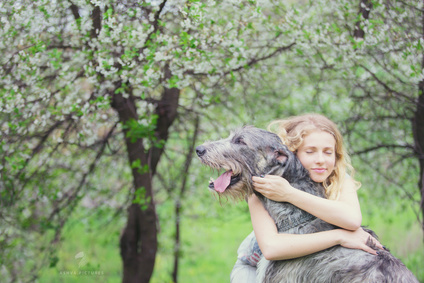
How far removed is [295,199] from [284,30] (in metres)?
2.18

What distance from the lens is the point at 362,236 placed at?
2799 millimetres

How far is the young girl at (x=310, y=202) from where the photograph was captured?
273 cm

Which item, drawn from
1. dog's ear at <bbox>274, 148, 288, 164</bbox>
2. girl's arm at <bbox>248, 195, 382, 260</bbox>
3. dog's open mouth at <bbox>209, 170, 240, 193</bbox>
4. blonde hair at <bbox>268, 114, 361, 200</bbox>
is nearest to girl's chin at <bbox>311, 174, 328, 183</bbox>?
blonde hair at <bbox>268, 114, 361, 200</bbox>

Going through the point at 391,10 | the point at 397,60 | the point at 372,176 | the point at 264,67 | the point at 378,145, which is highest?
the point at 391,10

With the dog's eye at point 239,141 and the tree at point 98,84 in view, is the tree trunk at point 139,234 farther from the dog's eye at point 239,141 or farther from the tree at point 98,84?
the dog's eye at point 239,141

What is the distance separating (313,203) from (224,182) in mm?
596

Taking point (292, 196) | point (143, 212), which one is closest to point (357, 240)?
point (292, 196)

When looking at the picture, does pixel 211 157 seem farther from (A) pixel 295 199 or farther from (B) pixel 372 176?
(B) pixel 372 176

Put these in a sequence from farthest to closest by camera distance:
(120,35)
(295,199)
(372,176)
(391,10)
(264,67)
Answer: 1. (372,176)
2. (264,67)
3. (391,10)
4. (120,35)
5. (295,199)

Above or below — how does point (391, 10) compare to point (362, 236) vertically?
above

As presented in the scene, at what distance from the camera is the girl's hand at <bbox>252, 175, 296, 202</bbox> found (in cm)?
281

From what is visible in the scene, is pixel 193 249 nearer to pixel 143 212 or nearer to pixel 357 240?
pixel 143 212

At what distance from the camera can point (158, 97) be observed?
17.3 ft

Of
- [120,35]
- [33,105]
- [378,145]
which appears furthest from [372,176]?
[33,105]
